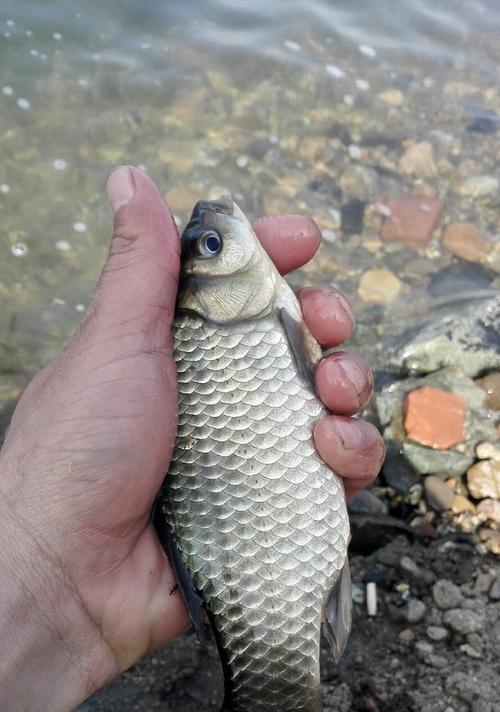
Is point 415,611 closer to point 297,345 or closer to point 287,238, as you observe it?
point 297,345

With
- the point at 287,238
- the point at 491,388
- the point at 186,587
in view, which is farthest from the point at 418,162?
the point at 186,587

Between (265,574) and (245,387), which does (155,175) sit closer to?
(245,387)

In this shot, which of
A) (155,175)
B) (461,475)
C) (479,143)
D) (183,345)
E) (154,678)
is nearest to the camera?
(183,345)

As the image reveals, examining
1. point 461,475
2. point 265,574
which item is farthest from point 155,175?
point 265,574

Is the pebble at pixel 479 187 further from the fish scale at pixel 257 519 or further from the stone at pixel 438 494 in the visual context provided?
the fish scale at pixel 257 519

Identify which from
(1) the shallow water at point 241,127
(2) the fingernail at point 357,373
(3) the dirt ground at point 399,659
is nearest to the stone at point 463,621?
(3) the dirt ground at point 399,659

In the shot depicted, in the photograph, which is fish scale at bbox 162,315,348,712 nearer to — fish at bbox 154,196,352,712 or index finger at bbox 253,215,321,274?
fish at bbox 154,196,352,712

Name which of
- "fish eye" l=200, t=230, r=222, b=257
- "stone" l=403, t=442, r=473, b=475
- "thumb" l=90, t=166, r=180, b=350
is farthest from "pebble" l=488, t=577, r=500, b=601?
"fish eye" l=200, t=230, r=222, b=257
